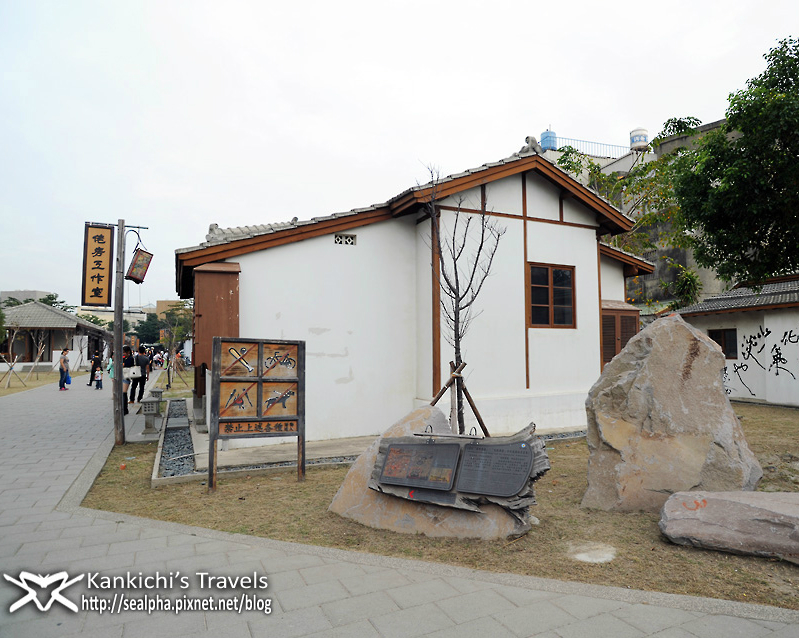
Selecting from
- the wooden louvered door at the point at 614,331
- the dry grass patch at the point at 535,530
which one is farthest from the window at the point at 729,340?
the dry grass patch at the point at 535,530

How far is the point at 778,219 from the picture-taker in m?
8.20

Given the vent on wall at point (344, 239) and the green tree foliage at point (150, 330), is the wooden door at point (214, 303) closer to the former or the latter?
the vent on wall at point (344, 239)

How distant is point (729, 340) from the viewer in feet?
57.2

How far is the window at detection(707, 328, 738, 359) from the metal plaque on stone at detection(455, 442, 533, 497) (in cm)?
1610

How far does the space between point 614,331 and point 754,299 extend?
24.0ft

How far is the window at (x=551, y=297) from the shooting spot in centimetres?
Result: 1061

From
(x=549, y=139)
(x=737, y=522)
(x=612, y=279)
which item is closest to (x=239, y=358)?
(x=737, y=522)

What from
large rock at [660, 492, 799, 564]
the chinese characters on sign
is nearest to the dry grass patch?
large rock at [660, 492, 799, 564]

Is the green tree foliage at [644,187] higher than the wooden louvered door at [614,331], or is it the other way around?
the green tree foliage at [644,187]

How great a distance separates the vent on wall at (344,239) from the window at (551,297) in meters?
3.66

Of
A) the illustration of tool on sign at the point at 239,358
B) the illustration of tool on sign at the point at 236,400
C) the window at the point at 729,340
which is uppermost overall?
the window at the point at 729,340

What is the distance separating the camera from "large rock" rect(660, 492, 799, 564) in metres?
3.88

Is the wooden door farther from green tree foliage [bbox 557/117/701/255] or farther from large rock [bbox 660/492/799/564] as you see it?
green tree foliage [bbox 557/117/701/255]

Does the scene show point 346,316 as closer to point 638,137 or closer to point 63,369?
point 63,369
